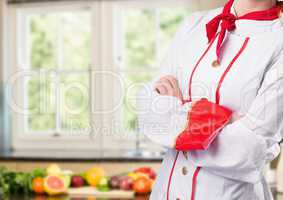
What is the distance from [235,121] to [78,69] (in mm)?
2778

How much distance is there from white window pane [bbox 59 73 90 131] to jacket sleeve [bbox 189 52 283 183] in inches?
105

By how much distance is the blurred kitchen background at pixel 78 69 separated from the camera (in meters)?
3.56

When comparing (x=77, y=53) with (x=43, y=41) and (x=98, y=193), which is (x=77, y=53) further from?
(x=98, y=193)

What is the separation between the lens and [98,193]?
2.03 m

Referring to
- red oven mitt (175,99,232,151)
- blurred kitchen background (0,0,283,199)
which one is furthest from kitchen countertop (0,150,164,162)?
red oven mitt (175,99,232,151)

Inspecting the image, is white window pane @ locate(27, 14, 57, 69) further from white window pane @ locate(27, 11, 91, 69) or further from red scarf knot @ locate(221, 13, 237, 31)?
red scarf knot @ locate(221, 13, 237, 31)

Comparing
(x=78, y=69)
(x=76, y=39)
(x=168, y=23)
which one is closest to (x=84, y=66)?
(x=78, y=69)

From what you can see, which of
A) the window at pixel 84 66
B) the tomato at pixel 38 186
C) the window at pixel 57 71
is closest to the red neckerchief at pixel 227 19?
the tomato at pixel 38 186

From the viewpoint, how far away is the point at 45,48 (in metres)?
3.82

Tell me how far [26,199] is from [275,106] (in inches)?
47.3

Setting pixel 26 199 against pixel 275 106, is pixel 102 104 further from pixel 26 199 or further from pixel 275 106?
pixel 275 106

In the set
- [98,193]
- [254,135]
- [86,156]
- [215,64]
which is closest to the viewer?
[254,135]

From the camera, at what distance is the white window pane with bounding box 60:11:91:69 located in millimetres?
3697

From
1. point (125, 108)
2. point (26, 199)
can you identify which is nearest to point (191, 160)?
point (26, 199)
